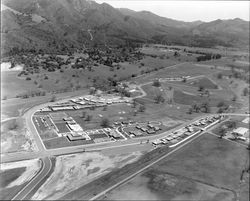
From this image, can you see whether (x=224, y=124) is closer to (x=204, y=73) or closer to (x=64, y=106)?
(x=64, y=106)

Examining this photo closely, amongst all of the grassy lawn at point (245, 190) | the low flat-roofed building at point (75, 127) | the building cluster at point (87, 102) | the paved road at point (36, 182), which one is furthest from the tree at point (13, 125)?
the grassy lawn at point (245, 190)

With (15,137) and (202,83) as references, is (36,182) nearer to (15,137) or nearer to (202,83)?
(15,137)

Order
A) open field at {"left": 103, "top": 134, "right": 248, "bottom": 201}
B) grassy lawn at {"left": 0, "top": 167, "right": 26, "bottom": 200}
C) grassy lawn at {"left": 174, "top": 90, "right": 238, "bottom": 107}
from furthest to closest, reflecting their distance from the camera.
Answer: grassy lawn at {"left": 174, "top": 90, "right": 238, "bottom": 107} < open field at {"left": 103, "top": 134, "right": 248, "bottom": 201} < grassy lawn at {"left": 0, "top": 167, "right": 26, "bottom": 200}

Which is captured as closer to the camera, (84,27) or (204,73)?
(204,73)

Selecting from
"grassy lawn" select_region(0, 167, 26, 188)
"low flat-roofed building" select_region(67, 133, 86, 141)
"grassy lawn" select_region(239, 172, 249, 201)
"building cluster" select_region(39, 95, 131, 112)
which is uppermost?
"building cluster" select_region(39, 95, 131, 112)

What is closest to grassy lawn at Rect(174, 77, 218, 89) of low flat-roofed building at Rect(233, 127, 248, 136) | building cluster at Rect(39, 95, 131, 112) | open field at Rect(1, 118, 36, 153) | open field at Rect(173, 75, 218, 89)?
open field at Rect(173, 75, 218, 89)

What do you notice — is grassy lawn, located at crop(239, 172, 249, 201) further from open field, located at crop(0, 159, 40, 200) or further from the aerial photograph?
open field, located at crop(0, 159, 40, 200)

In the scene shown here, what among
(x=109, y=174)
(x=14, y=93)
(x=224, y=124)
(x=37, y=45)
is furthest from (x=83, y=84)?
(x=37, y=45)
